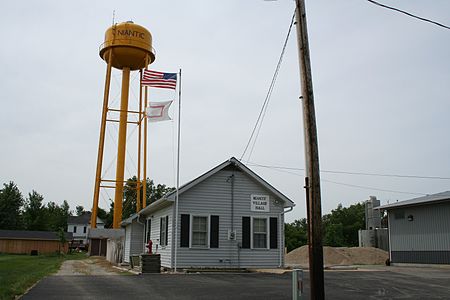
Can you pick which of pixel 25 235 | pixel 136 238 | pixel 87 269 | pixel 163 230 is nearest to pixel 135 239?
pixel 136 238

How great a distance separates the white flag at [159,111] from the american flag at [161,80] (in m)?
0.84

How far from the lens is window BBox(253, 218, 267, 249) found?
23.4 metres

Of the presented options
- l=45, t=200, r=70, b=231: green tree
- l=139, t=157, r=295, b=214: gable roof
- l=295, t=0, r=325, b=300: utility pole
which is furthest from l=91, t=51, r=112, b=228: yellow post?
l=45, t=200, r=70, b=231: green tree

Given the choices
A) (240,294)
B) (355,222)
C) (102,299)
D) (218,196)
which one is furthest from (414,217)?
(355,222)

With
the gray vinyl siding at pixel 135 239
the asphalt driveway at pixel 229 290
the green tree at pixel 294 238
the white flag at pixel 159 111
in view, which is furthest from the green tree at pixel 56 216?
the asphalt driveway at pixel 229 290

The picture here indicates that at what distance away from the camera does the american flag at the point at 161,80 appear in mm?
24875

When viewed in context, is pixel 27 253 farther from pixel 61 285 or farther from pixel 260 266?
pixel 61 285

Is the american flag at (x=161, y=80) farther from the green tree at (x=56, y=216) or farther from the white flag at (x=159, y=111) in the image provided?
the green tree at (x=56, y=216)

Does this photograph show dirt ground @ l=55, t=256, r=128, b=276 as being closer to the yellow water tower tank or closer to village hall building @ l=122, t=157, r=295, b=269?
village hall building @ l=122, t=157, r=295, b=269

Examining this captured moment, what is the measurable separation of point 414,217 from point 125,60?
71.1ft

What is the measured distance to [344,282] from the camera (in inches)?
614

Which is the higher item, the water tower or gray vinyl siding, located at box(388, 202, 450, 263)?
the water tower

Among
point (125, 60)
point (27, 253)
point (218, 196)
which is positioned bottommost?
point (27, 253)

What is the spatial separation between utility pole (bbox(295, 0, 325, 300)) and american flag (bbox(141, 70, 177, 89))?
1604cm
